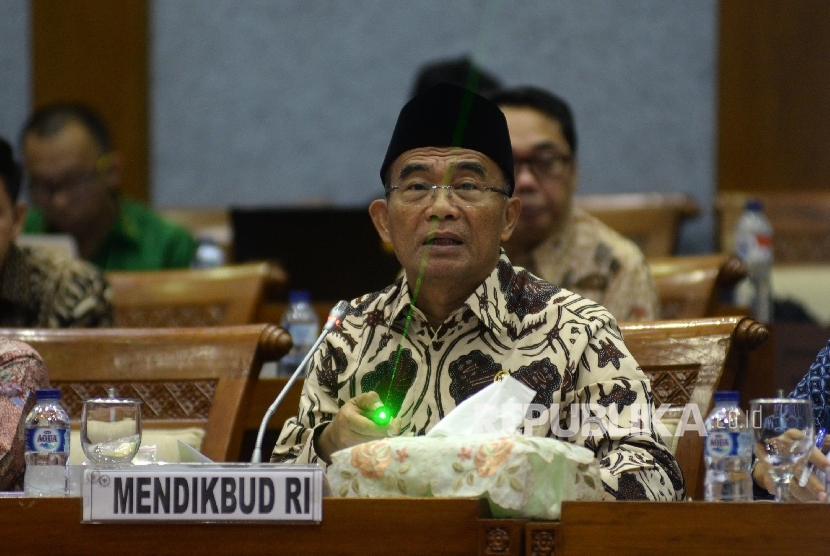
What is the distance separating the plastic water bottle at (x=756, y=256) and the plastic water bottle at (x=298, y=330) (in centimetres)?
129

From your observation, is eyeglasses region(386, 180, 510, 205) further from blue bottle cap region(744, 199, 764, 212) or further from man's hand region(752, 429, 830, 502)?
blue bottle cap region(744, 199, 764, 212)

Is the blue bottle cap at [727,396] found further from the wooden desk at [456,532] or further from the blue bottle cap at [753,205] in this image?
the blue bottle cap at [753,205]

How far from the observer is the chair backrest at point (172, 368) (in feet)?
8.31

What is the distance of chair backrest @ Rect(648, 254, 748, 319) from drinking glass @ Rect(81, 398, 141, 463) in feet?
5.53

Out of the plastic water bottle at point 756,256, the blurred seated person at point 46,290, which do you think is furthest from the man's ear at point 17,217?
the plastic water bottle at point 756,256

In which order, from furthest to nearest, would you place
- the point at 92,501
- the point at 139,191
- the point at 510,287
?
the point at 139,191
the point at 510,287
the point at 92,501

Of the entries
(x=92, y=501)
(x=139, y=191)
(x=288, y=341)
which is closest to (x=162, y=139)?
(x=139, y=191)

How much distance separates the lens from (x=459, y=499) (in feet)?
5.08

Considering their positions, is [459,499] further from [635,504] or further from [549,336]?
[549,336]

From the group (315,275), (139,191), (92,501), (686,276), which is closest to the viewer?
(92,501)

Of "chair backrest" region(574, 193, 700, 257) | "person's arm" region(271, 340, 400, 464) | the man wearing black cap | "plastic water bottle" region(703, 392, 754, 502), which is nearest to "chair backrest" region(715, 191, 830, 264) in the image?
"chair backrest" region(574, 193, 700, 257)

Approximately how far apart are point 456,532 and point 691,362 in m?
0.96

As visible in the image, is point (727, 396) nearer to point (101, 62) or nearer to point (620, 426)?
point (620, 426)

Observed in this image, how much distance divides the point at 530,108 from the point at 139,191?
2738 mm
